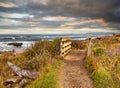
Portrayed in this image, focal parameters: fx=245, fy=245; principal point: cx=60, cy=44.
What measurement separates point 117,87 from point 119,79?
1050mm

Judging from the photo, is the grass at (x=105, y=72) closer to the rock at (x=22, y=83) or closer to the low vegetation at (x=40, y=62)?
the low vegetation at (x=40, y=62)

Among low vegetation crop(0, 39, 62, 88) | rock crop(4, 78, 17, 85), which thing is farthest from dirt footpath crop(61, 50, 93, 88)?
rock crop(4, 78, 17, 85)

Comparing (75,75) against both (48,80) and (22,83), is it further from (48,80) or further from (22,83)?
(22,83)

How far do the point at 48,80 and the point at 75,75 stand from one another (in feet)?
8.44

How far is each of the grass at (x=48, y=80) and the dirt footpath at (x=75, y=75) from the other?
19.0 inches

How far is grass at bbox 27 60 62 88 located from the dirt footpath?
19.0 inches

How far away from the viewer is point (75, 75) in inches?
615

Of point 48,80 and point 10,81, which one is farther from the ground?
point 48,80

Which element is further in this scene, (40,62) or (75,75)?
(40,62)

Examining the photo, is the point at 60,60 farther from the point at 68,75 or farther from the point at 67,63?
the point at 68,75

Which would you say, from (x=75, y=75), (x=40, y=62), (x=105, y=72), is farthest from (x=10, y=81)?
(x=105, y=72)

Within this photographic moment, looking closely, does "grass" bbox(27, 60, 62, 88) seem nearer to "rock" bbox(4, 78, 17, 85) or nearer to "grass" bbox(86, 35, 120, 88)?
"grass" bbox(86, 35, 120, 88)

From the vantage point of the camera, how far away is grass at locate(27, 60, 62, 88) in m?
13.1

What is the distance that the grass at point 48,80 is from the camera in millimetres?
13125
